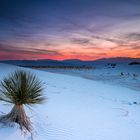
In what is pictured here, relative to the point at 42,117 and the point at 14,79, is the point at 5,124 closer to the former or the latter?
the point at 14,79

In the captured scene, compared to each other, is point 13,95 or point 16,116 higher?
point 13,95

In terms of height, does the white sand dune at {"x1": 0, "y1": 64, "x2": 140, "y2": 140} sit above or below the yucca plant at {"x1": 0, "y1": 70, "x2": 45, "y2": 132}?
below

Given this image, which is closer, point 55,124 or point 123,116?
point 55,124

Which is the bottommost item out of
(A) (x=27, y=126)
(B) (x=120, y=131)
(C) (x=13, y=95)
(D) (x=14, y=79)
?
(B) (x=120, y=131)

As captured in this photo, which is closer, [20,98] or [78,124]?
[20,98]

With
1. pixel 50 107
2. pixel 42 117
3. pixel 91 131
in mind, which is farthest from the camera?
pixel 50 107

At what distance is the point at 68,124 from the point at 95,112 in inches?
83.2

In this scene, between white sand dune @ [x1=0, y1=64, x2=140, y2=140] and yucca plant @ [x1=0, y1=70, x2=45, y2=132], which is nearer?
yucca plant @ [x1=0, y1=70, x2=45, y2=132]

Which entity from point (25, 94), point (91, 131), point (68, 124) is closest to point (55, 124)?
point (68, 124)

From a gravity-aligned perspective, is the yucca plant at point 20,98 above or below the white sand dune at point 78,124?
above

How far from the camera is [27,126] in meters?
5.61

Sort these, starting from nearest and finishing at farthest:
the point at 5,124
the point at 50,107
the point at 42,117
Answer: the point at 5,124, the point at 42,117, the point at 50,107

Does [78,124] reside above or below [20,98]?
below

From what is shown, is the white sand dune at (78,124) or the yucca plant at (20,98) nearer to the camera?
the yucca plant at (20,98)
